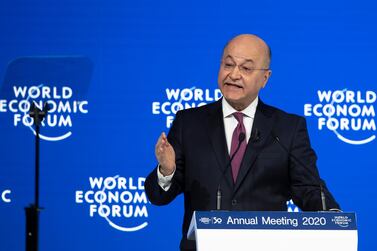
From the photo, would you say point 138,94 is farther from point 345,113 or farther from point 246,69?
point 246,69

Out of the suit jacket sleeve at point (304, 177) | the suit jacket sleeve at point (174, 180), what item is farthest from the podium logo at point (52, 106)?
the suit jacket sleeve at point (304, 177)

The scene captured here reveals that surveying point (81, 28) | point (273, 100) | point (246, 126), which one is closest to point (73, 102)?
point (81, 28)

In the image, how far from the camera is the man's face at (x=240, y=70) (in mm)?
2949

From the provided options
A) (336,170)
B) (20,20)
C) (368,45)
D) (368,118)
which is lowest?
(336,170)

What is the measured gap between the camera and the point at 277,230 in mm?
2285

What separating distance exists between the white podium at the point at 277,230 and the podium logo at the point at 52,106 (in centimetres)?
202

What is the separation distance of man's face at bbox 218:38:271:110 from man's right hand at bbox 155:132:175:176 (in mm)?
447

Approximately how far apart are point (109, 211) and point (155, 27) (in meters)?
1.07

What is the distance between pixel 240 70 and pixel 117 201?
1.49m

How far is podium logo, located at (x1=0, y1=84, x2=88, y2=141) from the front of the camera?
416cm

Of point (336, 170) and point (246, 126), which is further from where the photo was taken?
point (336, 170)

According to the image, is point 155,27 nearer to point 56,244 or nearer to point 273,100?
point 273,100

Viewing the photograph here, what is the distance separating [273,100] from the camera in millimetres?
4141

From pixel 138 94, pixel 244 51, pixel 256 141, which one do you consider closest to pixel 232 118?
pixel 256 141
